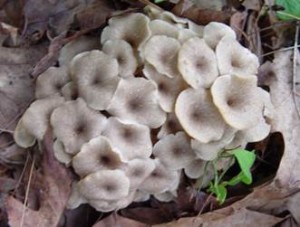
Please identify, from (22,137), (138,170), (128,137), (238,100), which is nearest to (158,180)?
(138,170)

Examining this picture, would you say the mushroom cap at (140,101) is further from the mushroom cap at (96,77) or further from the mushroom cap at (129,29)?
the mushroom cap at (129,29)

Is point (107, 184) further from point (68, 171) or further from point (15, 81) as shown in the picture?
point (15, 81)

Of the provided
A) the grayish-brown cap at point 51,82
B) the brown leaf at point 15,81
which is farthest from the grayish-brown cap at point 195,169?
the brown leaf at point 15,81

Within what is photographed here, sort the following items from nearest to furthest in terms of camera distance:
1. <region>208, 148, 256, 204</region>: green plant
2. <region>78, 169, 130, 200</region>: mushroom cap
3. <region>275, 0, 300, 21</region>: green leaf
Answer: <region>78, 169, 130, 200</region>: mushroom cap < <region>208, 148, 256, 204</region>: green plant < <region>275, 0, 300, 21</region>: green leaf

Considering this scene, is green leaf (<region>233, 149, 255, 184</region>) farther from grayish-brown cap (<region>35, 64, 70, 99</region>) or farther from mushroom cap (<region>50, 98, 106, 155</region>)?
grayish-brown cap (<region>35, 64, 70, 99</region>)

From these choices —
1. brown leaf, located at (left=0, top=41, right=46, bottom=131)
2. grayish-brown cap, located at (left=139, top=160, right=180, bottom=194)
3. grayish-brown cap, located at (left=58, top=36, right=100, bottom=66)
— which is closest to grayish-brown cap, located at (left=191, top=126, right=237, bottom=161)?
grayish-brown cap, located at (left=139, top=160, right=180, bottom=194)

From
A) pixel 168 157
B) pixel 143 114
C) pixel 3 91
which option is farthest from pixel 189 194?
pixel 3 91

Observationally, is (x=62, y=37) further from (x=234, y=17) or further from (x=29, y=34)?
(x=234, y=17)
